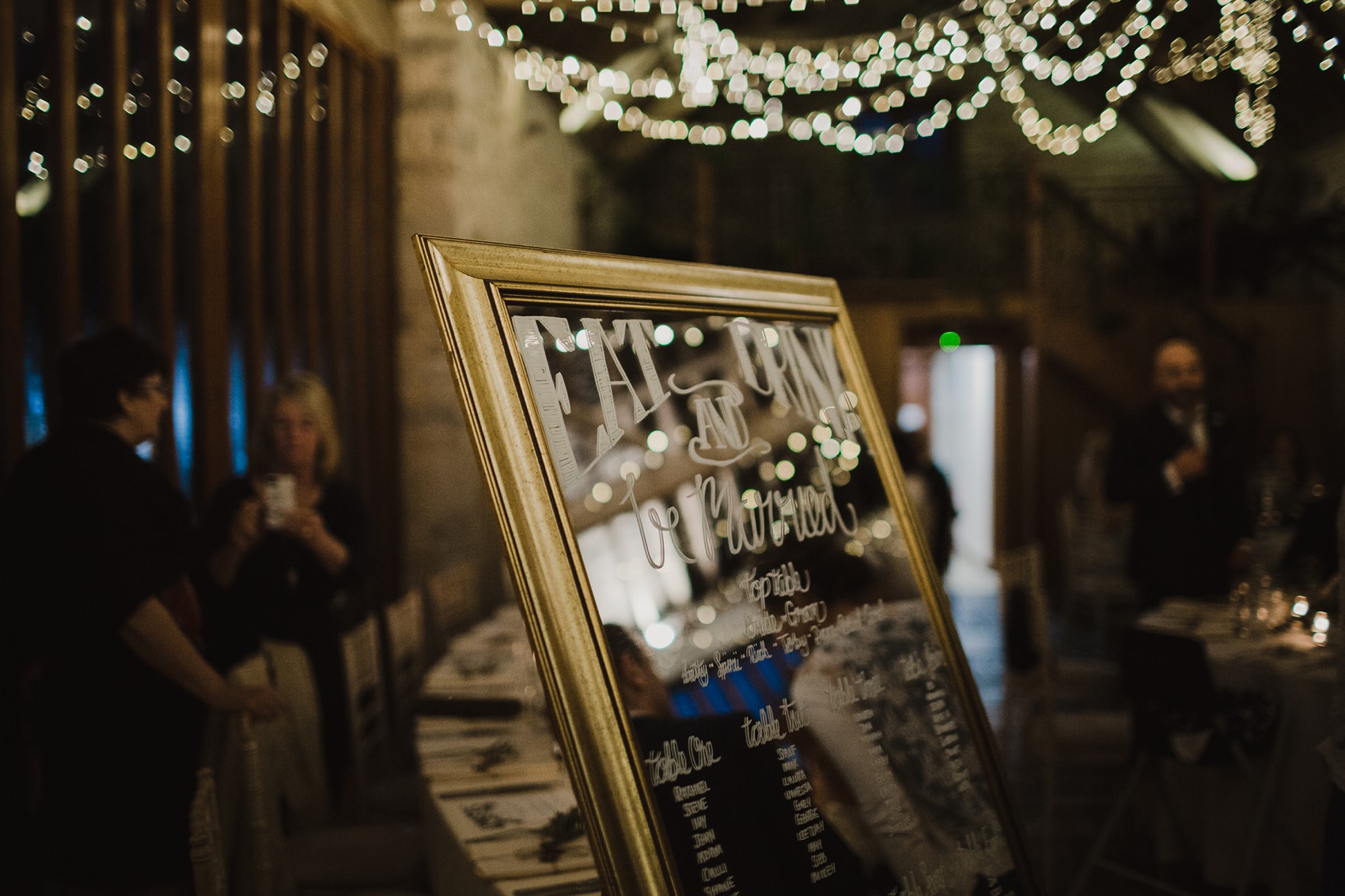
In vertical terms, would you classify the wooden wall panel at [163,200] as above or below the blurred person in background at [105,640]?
above

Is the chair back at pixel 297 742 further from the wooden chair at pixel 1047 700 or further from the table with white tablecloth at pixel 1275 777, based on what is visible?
the table with white tablecloth at pixel 1275 777

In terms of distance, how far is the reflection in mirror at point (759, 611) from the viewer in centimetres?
144

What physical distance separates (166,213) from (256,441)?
926 mm

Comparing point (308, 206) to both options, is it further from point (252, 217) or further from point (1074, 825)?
point (1074, 825)

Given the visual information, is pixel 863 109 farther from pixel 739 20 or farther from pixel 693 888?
pixel 693 888

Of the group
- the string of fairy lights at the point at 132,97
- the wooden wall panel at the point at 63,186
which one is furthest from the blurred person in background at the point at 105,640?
the string of fairy lights at the point at 132,97

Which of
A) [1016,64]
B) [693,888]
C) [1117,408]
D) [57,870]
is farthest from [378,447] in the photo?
[1117,408]

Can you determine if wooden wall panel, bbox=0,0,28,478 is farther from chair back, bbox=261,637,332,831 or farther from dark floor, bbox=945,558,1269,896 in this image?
dark floor, bbox=945,558,1269,896

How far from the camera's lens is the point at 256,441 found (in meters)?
3.22

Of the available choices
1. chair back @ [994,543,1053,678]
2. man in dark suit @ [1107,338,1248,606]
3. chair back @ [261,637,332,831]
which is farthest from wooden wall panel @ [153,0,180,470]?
man in dark suit @ [1107,338,1248,606]

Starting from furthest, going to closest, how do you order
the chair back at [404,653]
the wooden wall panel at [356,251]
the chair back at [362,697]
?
the wooden wall panel at [356,251] < the chair back at [404,653] < the chair back at [362,697]

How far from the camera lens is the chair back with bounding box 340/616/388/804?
3.14 meters

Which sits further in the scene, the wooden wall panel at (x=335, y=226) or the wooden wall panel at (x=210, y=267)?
the wooden wall panel at (x=335, y=226)

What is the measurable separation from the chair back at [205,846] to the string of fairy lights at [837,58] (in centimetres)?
218
